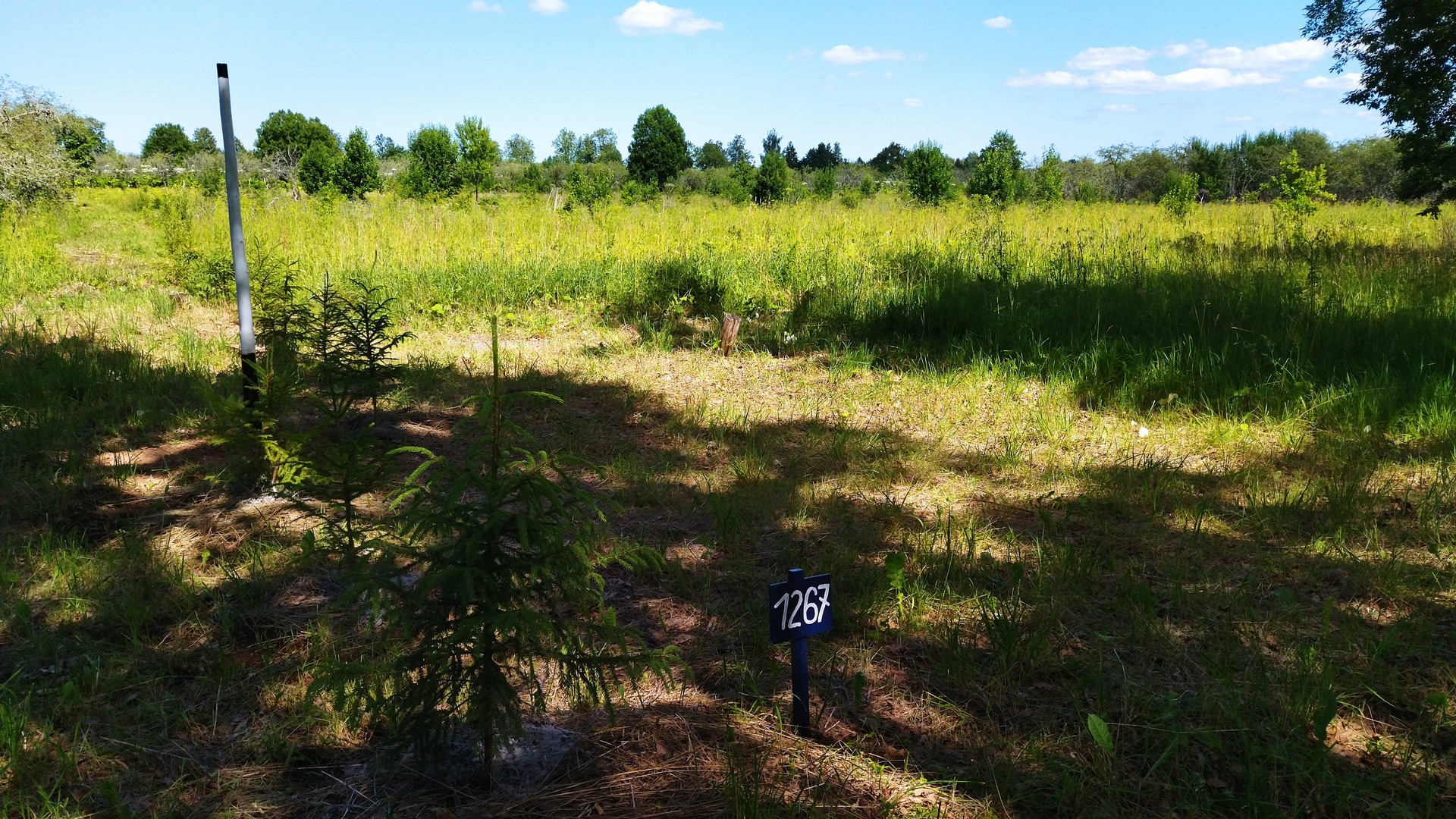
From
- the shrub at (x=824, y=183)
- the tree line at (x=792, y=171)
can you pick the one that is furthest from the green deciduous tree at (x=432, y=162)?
the shrub at (x=824, y=183)

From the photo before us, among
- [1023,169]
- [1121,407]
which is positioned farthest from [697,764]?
[1023,169]

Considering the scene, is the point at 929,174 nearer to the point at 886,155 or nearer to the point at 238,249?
the point at 238,249

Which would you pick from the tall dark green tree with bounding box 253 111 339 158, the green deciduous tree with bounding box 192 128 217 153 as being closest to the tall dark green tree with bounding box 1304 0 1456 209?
the tall dark green tree with bounding box 253 111 339 158

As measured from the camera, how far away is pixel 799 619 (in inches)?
83.3

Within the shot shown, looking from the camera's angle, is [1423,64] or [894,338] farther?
[1423,64]

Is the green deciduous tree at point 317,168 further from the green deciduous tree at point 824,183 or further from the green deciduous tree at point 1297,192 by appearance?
the green deciduous tree at point 1297,192

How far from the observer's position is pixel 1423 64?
32.5ft

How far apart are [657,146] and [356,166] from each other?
12.2m

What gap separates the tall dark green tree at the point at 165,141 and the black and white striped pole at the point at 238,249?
54572 millimetres

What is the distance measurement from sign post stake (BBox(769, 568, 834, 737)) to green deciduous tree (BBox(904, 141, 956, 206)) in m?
21.3

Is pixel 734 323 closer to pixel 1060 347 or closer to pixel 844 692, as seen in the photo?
pixel 1060 347

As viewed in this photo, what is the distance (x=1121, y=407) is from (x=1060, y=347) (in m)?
0.87

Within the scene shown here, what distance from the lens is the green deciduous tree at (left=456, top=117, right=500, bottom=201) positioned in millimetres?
19891

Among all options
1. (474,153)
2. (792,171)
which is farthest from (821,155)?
(474,153)
